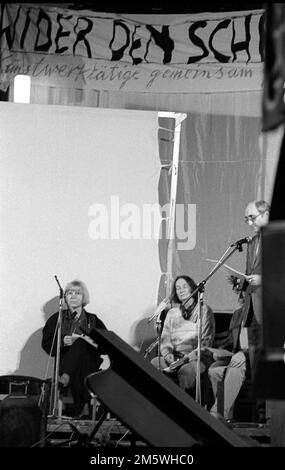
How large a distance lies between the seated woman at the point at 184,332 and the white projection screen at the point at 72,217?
372 millimetres

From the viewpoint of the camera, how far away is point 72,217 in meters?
6.98

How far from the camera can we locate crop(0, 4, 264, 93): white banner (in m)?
7.17

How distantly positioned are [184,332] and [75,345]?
2.92 feet

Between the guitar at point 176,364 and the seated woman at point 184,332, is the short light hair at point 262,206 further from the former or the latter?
the guitar at point 176,364

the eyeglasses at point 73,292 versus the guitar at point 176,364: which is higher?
the eyeglasses at point 73,292

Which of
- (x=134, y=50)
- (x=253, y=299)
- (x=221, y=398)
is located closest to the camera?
(x=221, y=398)

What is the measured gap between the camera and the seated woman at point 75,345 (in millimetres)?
6355

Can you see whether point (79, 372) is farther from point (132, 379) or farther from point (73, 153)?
point (132, 379)

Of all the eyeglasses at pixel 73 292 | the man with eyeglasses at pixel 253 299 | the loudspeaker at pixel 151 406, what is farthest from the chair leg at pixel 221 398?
the loudspeaker at pixel 151 406

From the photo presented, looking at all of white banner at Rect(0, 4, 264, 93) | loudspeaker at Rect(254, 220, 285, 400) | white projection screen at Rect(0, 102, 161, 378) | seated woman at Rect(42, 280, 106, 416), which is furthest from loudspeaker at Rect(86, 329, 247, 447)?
white banner at Rect(0, 4, 264, 93)

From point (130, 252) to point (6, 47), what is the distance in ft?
7.06

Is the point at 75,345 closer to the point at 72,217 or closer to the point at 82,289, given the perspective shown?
the point at 82,289

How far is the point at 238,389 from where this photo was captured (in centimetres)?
641

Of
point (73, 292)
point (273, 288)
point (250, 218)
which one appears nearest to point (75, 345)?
point (73, 292)
